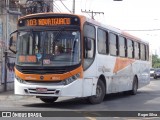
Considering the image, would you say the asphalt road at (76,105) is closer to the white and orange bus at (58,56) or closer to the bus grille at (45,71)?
the white and orange bus at (58,56)

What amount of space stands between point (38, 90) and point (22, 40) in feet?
6.72

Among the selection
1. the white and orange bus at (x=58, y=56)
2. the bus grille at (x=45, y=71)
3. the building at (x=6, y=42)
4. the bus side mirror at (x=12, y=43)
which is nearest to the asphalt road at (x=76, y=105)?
the white and orange bus at (x=58, y=56)

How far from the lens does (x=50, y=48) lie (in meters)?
14.0

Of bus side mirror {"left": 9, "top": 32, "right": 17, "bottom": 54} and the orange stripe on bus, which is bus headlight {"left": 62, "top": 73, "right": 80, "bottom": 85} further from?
the orange stripe on bus

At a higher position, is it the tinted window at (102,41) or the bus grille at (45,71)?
the tinted window at (102,41)

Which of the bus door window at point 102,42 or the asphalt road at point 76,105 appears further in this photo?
the bus door window at point 102,42

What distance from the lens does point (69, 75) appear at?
539 inches

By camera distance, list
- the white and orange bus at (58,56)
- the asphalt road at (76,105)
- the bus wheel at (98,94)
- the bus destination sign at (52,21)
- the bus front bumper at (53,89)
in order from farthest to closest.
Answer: the bus wheel at (98,94) → the bus destination sign at (52,21) → the asphalt road at (76,105) → the white and orange bus at (58,56) → the bus front bumper at (53,89)

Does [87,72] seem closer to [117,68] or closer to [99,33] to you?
[99,33]

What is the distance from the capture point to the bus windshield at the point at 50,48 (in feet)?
45.4

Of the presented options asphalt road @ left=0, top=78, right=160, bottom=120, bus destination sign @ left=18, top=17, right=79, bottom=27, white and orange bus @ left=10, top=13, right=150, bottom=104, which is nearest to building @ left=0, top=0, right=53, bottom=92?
asphalt road @ left=0, top=78, right=160, bottom=120

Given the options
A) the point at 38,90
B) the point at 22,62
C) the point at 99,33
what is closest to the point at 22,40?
the point at 22,62

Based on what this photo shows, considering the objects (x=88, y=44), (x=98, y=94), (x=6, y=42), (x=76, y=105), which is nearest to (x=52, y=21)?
(x=88, y=44)

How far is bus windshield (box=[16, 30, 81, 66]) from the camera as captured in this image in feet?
45.4
